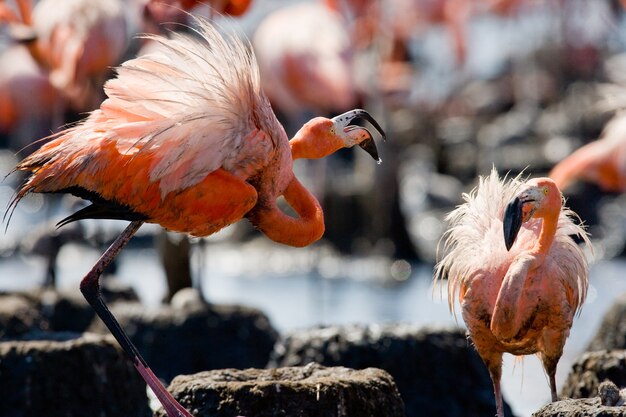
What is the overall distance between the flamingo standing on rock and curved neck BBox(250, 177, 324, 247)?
11 mm

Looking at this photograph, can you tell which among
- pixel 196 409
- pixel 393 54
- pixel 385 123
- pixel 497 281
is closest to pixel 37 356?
pixel 196 409

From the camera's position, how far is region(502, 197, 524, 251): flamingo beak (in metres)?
5.28

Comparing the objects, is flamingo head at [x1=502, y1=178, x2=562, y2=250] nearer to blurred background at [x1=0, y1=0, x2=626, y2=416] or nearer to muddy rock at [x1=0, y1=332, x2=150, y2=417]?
blurred background at [x1=0, y1=0, x2=626, y2=416]

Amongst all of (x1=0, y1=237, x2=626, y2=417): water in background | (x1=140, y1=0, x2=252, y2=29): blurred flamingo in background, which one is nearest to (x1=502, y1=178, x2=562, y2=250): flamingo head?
(x1=0, y1=237, x2=626, y2=417): water in background

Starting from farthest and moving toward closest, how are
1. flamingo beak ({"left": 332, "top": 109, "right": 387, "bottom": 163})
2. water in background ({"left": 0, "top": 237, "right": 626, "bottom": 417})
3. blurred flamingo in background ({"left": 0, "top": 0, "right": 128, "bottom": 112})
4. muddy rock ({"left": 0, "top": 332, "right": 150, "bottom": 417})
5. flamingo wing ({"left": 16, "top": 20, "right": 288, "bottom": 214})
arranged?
water in background ({"left": 0, "top": 237, "right": 626, "bottom": 417}) < blurred flamingo in background ({"left": 0, "top": 0, "right": 128, "bottom": 112}) < muddy rock ({"left": 0, "top": 332, "right": 150, "bottom": 417}) < flamingo beak ({"left": 332, "top": 109, "right": 387, "bottom": 163}) < flamingo wing ({"left": 16, "top": 20, "right": 288, "bottom": 214})

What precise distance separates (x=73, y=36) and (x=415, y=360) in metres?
5.18

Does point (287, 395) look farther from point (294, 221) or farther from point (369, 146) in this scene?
point (369, 146)

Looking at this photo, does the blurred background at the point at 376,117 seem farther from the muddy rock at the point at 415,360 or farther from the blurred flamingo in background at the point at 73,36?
the muddy rock at the point at 415,360

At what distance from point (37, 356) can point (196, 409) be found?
1.30m

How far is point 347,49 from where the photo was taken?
13906 millimetres

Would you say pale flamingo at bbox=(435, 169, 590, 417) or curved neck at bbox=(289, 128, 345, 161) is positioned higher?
curved neck at bbox=(289, 128, 345, 161)

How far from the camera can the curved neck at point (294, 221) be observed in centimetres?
584

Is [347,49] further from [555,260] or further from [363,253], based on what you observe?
[555,260]

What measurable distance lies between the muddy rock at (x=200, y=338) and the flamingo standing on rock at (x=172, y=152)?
269 centimetres
